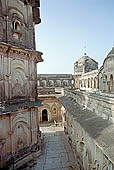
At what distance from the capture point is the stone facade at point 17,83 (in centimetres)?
995

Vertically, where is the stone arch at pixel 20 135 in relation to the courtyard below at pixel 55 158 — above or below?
above

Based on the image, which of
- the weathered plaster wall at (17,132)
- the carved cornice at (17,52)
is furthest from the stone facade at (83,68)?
the weathered plaster wall at (17,132)

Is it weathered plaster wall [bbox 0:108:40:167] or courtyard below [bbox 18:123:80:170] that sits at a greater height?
weathered plaster wall [bbox 0:108:40:167]

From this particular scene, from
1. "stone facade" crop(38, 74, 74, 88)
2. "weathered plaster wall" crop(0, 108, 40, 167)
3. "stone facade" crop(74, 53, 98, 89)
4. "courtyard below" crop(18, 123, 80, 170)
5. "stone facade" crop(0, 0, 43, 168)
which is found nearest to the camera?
"weathered plaster wall" crop(0, 108, 40, 167)

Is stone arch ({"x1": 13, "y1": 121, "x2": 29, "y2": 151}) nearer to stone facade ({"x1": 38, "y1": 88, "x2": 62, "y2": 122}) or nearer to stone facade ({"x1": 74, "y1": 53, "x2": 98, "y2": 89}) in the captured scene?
stone facade ({"x1": 38, "y1": 88, "x2": 62, "y2": 122})

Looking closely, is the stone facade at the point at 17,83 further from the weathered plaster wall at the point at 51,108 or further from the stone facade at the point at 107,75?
the weathered plaster wall at the point at 51,108

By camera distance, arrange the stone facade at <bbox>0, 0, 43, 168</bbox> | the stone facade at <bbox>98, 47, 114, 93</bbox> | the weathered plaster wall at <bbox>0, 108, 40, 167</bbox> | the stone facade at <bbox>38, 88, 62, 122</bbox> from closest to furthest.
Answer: the weathered plaster wall at <bbox>0, 108, 40, 167</bbox> < the stone facade at <bbox>0, 0, 43, 168</bbox> < the stone facade at <bbox>98, 47, 114, 93</bbox> < the stone facade at <bbox>38, 88, 62, 122</bbox>

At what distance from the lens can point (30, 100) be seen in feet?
39.3

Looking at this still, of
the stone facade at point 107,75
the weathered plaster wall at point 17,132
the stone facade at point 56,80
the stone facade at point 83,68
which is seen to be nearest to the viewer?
the weathered plaster wall at point 17,132

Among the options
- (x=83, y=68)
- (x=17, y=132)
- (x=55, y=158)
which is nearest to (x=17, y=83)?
(x=17, y=132)

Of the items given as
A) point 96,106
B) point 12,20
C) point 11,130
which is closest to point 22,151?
point 11,130

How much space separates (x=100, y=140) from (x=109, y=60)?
30.3 ft

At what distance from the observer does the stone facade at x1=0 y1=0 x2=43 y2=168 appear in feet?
32.6

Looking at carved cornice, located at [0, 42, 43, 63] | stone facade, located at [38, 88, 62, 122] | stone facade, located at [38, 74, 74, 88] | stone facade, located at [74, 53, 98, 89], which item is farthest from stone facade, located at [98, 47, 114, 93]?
stone facade, located at [38, 74, 74, 88]
